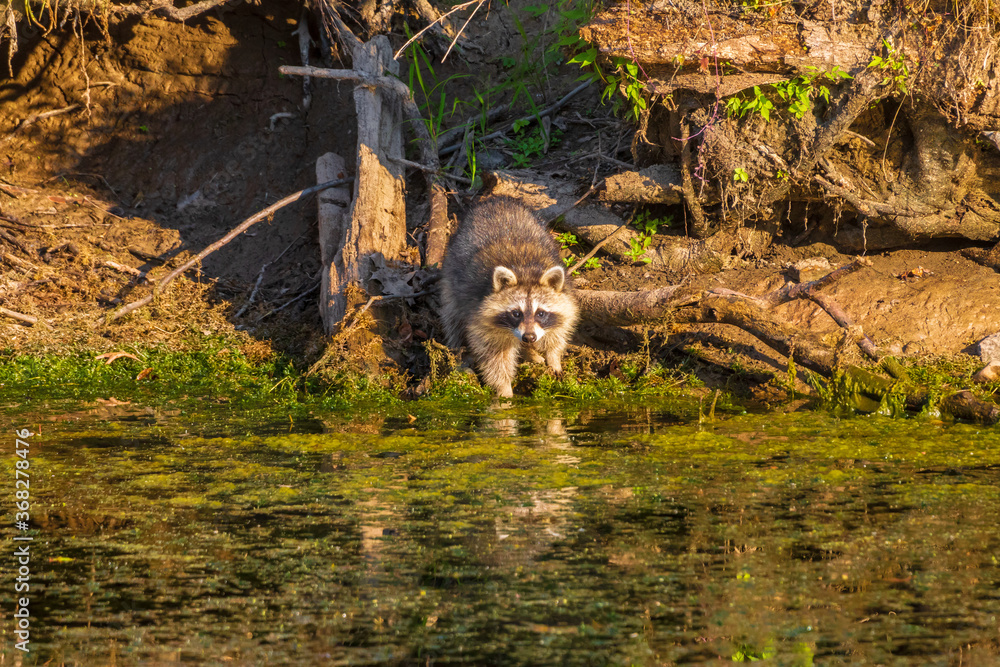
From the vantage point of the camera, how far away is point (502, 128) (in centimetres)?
813

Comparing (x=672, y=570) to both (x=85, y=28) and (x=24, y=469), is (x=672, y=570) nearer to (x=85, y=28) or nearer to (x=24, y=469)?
(x=24, y=469)

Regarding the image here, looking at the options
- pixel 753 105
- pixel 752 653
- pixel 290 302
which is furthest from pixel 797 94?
pixel 752 653

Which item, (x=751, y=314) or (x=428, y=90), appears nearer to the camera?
(x=751, y=314)

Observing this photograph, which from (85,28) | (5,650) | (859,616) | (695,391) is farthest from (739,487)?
(85,28)

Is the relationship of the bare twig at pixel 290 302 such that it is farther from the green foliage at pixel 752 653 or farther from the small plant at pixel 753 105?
the green foliage at pixel 752 653

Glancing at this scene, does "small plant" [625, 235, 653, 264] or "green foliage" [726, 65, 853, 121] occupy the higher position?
"green foliage" [726, 65, 853, 121]

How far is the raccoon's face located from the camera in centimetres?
572

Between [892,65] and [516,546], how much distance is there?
4.19 meters

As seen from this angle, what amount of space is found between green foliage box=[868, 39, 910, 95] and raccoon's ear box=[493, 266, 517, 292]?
2639 mm

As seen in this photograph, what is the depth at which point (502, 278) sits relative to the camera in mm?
5758

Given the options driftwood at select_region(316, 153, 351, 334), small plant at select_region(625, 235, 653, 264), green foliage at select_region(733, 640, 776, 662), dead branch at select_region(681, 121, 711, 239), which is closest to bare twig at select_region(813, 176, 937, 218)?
dead branch at select_region(681, 121, 711, 239)

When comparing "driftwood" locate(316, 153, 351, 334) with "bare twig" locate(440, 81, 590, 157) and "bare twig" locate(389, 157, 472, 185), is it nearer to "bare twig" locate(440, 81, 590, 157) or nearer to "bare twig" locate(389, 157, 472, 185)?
"bare twig" locate(389, 157, 472, 185)

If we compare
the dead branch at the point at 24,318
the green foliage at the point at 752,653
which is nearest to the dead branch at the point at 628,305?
the green foliage at the point at 752,653

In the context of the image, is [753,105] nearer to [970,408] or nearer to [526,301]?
[526,301]
